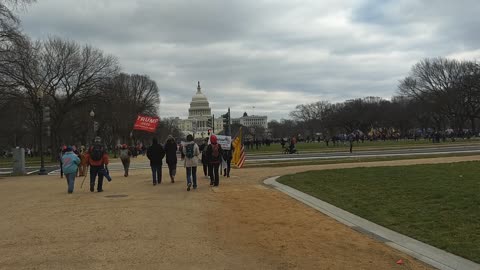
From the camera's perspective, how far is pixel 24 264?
6754 millimetres

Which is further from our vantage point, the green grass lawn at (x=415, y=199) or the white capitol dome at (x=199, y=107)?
the white capitol dome at (x=199, y=107)

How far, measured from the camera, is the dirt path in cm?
688

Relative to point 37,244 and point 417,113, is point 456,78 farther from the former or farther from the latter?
point 37,244

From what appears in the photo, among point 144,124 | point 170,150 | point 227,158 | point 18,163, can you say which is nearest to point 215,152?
point 170,150

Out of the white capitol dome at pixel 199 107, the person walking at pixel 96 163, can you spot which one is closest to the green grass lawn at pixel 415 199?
the person walking at pixel 96 163

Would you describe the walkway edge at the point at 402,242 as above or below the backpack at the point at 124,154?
below

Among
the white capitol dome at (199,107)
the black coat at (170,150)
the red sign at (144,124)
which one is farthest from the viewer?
the white capitol dome at (199,107)

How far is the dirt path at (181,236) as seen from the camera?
688 centimetres

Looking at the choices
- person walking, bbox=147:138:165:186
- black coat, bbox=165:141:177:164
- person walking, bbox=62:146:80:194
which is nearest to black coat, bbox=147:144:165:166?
person walking, bbox=147:138:165:186

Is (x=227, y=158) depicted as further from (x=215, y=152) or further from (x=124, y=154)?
(x=124, y=154)

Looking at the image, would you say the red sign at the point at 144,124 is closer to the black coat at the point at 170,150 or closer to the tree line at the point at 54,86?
the tree line at the point at 54,86

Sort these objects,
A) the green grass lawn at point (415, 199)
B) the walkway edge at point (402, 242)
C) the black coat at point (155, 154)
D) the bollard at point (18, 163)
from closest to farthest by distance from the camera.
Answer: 1. the walkway edge at point (402, 242)
2. the green grass lawn at point (415, 199)
3. the black coat at point (155, 154)
4. the bollard at point (18, 163)

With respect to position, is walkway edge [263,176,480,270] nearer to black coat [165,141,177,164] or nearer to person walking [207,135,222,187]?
person walking [207,135,222,187]

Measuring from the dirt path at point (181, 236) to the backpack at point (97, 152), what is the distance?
2.40 metres
